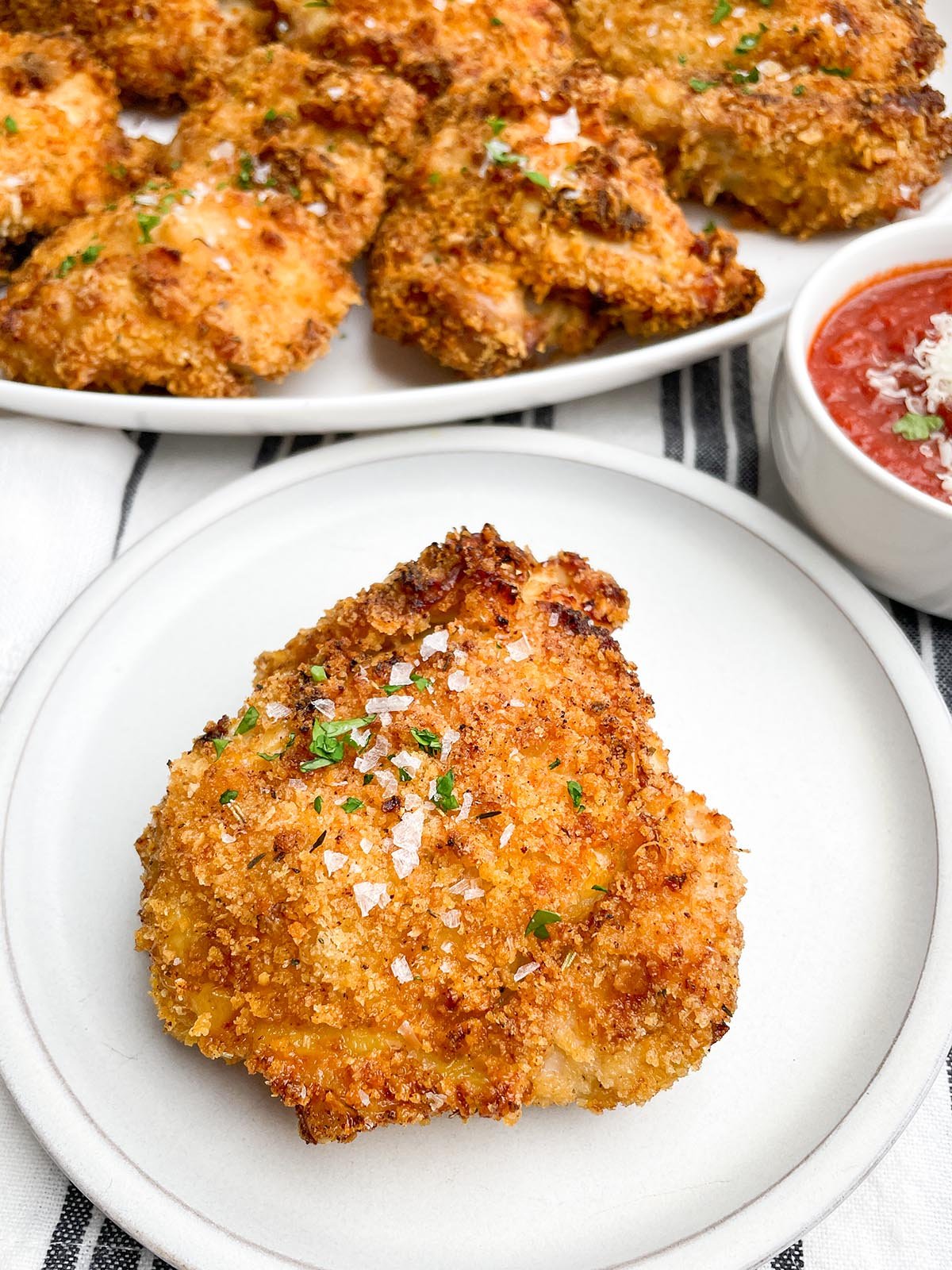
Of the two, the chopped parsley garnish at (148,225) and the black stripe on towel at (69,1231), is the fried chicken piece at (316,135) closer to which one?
the chopped parsley garnish at (148,225)

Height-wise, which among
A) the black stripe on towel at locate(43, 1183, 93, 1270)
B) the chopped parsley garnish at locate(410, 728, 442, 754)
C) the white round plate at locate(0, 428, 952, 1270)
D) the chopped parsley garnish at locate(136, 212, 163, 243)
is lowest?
the black stripe on towel at locate(43, 1183, 93, 1270)

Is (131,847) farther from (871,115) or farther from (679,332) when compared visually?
(871,115)

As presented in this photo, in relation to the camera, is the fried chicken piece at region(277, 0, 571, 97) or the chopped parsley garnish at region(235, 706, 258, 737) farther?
the fried chicken piece at region(277, 0, 571, 97)

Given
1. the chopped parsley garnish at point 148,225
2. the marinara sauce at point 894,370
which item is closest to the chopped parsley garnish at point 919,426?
the marinara sauce at point 894,370

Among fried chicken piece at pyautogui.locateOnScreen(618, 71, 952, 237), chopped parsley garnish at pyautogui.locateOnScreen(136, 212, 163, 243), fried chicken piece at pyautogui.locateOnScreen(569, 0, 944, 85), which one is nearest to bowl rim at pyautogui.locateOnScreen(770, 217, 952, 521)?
fried chicken piece at pyautogui.locateOnScreen(618, 71, 952, 237)

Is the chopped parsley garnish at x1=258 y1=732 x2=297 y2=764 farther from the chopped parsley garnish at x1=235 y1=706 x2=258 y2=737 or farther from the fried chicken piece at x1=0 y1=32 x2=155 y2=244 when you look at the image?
the fried chicken piece at x1=0 y1=32 x2=155 y2=244
